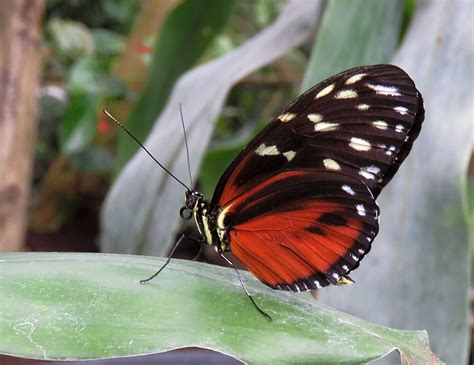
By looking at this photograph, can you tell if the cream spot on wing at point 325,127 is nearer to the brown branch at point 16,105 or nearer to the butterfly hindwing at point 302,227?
the butterfly hindwing at point 302,227

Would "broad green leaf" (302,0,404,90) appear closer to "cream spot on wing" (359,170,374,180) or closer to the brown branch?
"cream spot on wing" (359,170,374,180)

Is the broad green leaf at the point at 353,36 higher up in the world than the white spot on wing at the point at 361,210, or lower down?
higher up

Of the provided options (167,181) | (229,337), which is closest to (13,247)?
(167,181)

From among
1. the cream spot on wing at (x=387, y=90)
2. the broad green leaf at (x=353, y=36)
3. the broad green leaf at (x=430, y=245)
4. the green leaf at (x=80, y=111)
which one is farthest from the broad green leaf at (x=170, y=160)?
the green leaf at (x=80, y=111)

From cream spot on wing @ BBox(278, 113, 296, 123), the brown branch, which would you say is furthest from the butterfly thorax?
the brown branch

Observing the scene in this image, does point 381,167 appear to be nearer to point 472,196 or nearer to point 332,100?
point 332,100

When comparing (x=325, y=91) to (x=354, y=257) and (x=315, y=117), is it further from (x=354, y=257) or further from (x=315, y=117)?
(x=354, y=257)

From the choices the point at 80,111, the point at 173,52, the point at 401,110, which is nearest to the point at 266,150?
the point at 401,110
